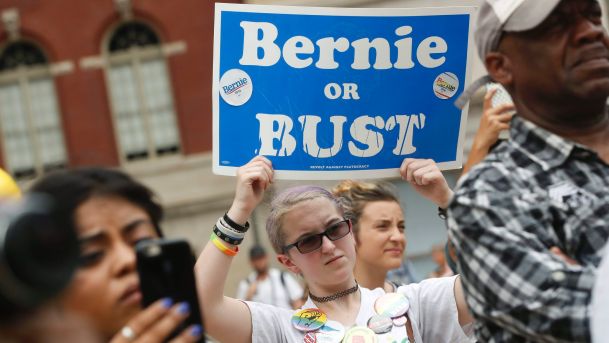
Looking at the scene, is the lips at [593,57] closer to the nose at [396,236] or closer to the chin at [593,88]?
the chin at [593,88]

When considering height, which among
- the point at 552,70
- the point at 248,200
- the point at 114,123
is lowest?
the point at 114,123

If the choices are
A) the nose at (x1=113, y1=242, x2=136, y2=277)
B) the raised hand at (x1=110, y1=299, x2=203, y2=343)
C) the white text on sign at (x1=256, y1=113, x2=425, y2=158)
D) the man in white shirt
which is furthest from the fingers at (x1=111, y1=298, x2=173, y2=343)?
the man in white shirt

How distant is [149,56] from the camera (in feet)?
62.9

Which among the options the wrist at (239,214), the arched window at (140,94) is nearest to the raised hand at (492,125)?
the wrist at (239,214)

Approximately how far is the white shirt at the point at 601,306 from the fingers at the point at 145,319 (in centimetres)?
73

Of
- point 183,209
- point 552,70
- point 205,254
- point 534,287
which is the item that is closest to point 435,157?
point 205,254

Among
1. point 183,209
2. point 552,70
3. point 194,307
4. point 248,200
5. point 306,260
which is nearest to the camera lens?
point 194,307

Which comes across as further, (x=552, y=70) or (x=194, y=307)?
(x=552, y=70)

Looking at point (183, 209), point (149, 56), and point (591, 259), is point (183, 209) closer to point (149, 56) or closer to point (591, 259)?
point (149, 56)

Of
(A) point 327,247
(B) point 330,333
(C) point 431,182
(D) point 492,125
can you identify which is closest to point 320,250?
(A) point 327,247

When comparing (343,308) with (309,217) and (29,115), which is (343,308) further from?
(29,115)

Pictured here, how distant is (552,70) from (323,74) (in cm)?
125

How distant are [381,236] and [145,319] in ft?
8.59

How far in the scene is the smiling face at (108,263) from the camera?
1779 mm
